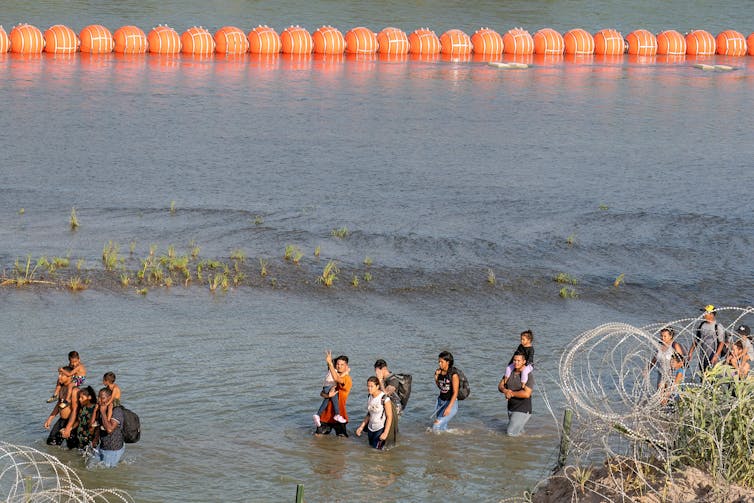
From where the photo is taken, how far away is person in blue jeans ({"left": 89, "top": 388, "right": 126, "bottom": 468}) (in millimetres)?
11617

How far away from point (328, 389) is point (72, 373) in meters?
2.77

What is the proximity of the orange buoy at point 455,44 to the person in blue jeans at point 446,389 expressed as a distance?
128ft

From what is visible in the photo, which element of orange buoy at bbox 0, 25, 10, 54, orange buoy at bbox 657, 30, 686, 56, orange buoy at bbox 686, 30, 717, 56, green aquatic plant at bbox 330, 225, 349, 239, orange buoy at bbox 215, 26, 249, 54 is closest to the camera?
green aquatic plant at bbox 330, 225, 349, 239

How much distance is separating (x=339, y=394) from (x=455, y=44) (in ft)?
130

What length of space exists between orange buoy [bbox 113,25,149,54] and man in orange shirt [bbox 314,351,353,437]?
3569 centimetres

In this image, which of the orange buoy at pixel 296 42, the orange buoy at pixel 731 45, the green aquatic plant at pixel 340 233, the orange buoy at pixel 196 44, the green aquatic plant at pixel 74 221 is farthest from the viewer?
the orange buoy at pixel 731 45

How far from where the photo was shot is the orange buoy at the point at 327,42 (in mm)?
48844

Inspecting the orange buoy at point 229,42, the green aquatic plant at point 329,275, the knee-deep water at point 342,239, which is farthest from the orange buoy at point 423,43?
the green aquatic plant at point 329,275

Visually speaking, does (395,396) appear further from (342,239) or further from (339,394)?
(342,239)

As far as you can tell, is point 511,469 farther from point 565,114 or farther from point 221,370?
point 565,114

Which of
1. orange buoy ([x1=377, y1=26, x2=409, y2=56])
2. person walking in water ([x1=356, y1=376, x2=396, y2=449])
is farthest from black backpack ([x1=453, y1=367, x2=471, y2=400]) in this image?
orange buoy ([x1=377, y1=26, x2=409, y2=56])

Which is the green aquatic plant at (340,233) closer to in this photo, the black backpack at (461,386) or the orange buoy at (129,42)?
the black backpack at (461,386)

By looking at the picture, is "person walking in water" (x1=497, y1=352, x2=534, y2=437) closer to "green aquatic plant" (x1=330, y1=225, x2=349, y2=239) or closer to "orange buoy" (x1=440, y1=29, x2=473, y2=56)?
"green aquatic plant" (x1=330, y1=225, x2=349, y2=239)

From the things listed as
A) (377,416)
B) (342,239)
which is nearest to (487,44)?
(342,239)
